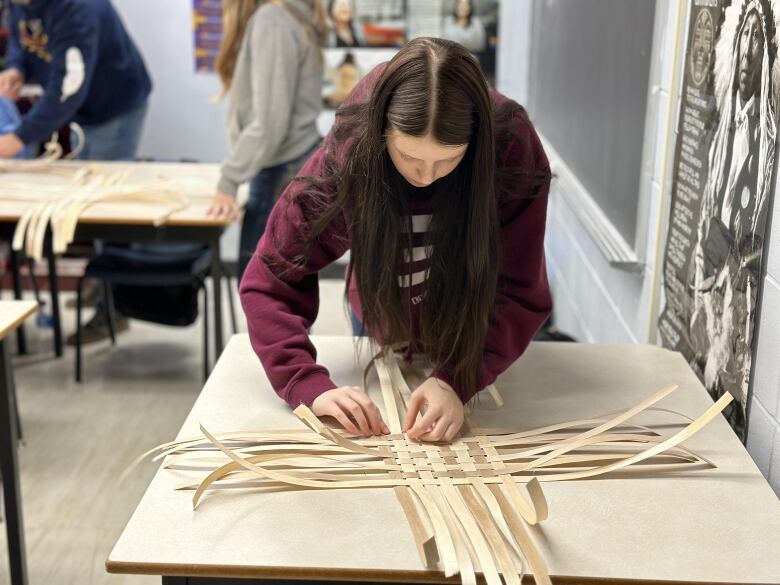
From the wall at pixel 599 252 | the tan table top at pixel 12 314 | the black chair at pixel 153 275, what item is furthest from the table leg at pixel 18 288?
the wall at pixel 599 252

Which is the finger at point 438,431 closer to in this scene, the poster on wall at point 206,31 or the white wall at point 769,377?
the white wall at point 769,377

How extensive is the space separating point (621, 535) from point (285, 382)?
0.58 metres

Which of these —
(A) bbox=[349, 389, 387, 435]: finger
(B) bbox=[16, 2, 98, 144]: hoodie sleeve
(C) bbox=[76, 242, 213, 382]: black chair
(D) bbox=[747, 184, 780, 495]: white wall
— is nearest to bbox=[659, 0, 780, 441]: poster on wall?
(D) bbox=[747, 184, 780, 495]: white wall

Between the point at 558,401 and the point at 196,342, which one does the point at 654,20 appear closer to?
the point at 558,401

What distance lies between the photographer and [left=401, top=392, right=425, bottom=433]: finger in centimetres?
143

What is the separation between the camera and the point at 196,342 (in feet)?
13.3

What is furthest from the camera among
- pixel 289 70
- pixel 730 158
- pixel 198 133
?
pixel 198 133

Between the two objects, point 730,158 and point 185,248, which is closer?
point 730,158

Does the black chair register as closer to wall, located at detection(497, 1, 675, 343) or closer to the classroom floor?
the classroom floor

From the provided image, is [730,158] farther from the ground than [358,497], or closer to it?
farther from the ground

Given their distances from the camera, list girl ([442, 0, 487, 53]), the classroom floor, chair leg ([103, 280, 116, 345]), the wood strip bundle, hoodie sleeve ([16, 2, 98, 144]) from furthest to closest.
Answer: girl ([442, 0, 487, 53]) < chair leg ([103, 280, 116, 345]) < hoodie sleeve ([16, 2, 98, 144]) < the wood strip bundle < the classroom floor

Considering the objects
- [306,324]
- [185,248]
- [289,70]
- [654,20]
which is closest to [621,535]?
[306,324]

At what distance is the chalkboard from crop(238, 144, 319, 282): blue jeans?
89 cm

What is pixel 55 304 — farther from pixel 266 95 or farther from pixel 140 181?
pixel 266 95
